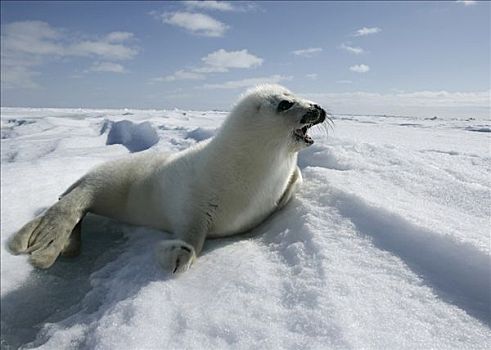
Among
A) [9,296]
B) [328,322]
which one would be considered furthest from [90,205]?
[328,322]

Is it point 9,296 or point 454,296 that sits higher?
point 454,296

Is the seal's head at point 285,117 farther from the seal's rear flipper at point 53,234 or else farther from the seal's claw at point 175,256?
the seal's rear flipper at point 53,234

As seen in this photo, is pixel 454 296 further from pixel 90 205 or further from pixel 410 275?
pixel 90 205

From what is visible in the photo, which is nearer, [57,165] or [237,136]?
[237,136]

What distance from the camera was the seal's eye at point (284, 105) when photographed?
243 centimetres

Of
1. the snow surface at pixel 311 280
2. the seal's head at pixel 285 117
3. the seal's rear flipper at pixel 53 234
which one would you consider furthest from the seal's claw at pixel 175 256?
the seal's head at pixel 285 117

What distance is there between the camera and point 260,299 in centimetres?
155

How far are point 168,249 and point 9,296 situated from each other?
3.27 feet

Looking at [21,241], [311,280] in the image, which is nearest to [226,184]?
[311,280]

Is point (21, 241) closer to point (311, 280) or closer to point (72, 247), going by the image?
point (72, 247)

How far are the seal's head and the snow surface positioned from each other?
1.23 ft

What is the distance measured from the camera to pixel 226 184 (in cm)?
240

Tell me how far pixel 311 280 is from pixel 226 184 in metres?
0.95

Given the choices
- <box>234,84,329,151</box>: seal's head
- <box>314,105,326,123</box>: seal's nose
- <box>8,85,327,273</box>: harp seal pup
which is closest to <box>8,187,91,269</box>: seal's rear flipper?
<box>8,85,327,273</box>: harp seal pup
